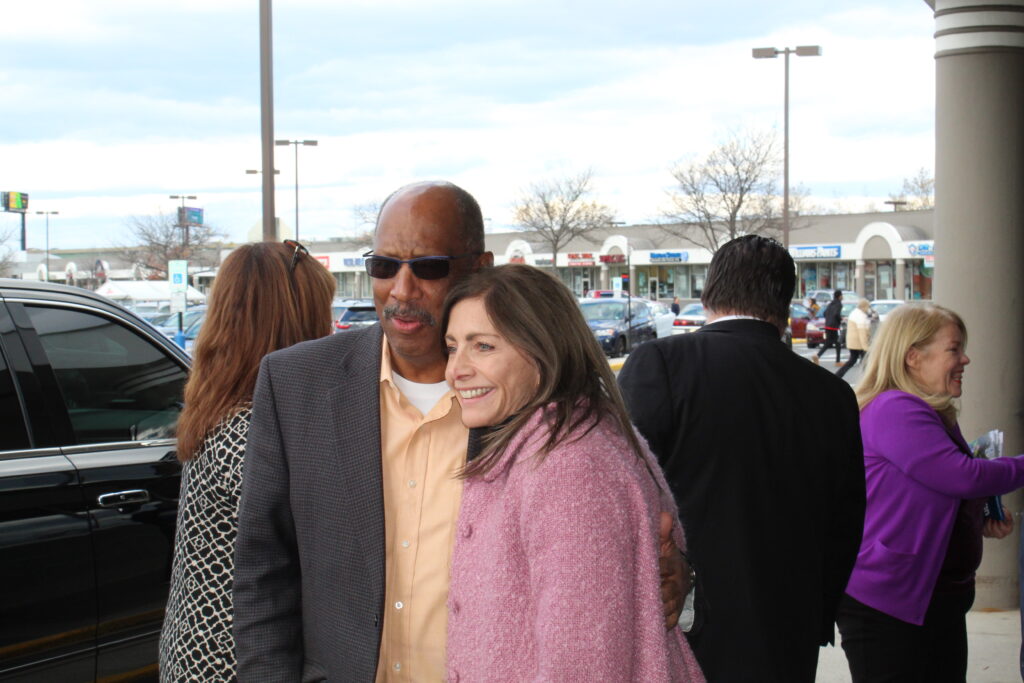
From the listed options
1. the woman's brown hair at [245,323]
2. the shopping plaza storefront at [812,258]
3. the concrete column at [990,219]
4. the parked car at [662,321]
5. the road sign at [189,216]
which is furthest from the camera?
the shopping plaza storefront at [812,258]

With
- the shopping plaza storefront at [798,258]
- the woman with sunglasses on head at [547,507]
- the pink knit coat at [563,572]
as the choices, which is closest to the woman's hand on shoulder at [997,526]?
the woman with sunglasses on head at [547,507]

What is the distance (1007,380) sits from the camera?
6.08m

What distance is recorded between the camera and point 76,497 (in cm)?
353

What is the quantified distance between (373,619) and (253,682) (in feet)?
1.04

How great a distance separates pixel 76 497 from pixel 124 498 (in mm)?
187

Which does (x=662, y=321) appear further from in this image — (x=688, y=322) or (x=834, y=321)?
(x=834, y=321)

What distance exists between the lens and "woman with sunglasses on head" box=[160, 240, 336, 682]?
249 cm

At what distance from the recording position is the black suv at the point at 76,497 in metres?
3.33

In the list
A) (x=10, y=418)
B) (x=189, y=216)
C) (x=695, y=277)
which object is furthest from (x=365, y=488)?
(x=695, y=277)

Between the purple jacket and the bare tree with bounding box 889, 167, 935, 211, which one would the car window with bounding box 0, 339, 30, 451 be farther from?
the bare tree with bounding box 889, 167, 935, 211

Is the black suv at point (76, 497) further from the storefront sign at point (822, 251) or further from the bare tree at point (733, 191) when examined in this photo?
the storefront sign at point (822, 251)

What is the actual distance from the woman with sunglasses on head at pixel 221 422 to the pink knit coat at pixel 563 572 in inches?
35.3

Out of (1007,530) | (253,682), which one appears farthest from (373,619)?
(1007,530)

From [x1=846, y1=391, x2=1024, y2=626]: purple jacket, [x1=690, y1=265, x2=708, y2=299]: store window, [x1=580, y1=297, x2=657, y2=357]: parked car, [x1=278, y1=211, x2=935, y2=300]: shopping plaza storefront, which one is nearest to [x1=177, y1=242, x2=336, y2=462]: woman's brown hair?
[x1=846, y1=391, x2=1024, y2=626]: purple jacket
